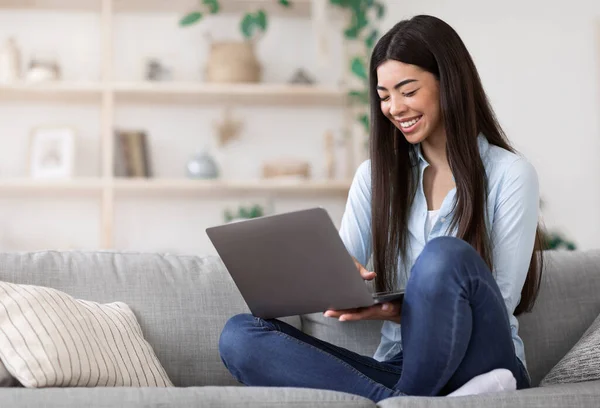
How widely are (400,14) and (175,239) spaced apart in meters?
1.50

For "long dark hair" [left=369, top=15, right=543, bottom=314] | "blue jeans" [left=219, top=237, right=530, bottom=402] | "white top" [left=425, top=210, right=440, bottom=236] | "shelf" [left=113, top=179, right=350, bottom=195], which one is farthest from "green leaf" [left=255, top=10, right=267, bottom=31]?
"blue jeans" [left=219, top=237, right=530, bottom=402]

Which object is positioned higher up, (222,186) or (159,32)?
(159,32)

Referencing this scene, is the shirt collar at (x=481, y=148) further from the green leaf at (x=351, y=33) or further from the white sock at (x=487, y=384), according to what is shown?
the green leaf at (x=351, y=33)

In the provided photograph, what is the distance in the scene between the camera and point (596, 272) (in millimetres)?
2209

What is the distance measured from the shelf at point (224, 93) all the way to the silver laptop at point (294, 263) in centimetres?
218

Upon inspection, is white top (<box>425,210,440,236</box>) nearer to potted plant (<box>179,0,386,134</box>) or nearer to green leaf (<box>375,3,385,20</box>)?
potted plant (<box>179,0,386,134</box>)

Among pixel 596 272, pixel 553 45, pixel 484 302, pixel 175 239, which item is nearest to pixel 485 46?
pixel 553 45

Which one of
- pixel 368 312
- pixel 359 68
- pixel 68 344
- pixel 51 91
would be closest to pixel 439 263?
pixel 368 312

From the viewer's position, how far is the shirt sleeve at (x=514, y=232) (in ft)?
5.87

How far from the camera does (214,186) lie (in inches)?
147

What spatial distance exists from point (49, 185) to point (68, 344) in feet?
6.95

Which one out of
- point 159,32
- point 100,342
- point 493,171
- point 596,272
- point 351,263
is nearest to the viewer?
point 351,263

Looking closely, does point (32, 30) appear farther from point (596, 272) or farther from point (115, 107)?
point (596, 272)

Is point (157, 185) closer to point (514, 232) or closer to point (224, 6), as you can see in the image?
point (224, 6)
